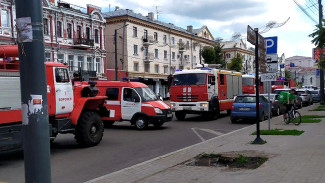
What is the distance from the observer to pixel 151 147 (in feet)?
36.1

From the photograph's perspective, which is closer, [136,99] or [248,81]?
[136,99]

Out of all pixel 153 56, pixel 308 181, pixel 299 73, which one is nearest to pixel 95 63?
pixel 153 56

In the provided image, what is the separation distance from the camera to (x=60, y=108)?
1006 cm

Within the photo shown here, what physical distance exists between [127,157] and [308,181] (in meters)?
5.03

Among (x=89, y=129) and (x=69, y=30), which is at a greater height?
(x=69, y=30)

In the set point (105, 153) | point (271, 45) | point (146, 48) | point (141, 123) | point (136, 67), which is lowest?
point (105, 153)

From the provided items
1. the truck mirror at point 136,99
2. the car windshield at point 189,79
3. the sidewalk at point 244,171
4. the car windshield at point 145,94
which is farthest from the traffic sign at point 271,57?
the car windshield at point 189,79

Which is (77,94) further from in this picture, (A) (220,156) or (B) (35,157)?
(B) (35,157)

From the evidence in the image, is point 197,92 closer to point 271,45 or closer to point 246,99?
point 246,99

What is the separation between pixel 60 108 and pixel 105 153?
189 centimetres

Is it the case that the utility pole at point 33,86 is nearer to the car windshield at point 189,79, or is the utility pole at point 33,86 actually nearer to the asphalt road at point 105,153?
the asphalt road at point 105,153

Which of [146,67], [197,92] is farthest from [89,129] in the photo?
[146,67]

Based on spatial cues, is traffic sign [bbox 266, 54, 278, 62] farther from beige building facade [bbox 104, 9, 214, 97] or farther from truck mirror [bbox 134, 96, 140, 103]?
beige building facade [bbox 104, 9, 214, 97]

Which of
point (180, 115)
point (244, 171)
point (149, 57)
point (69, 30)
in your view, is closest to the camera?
point (244, 171)
